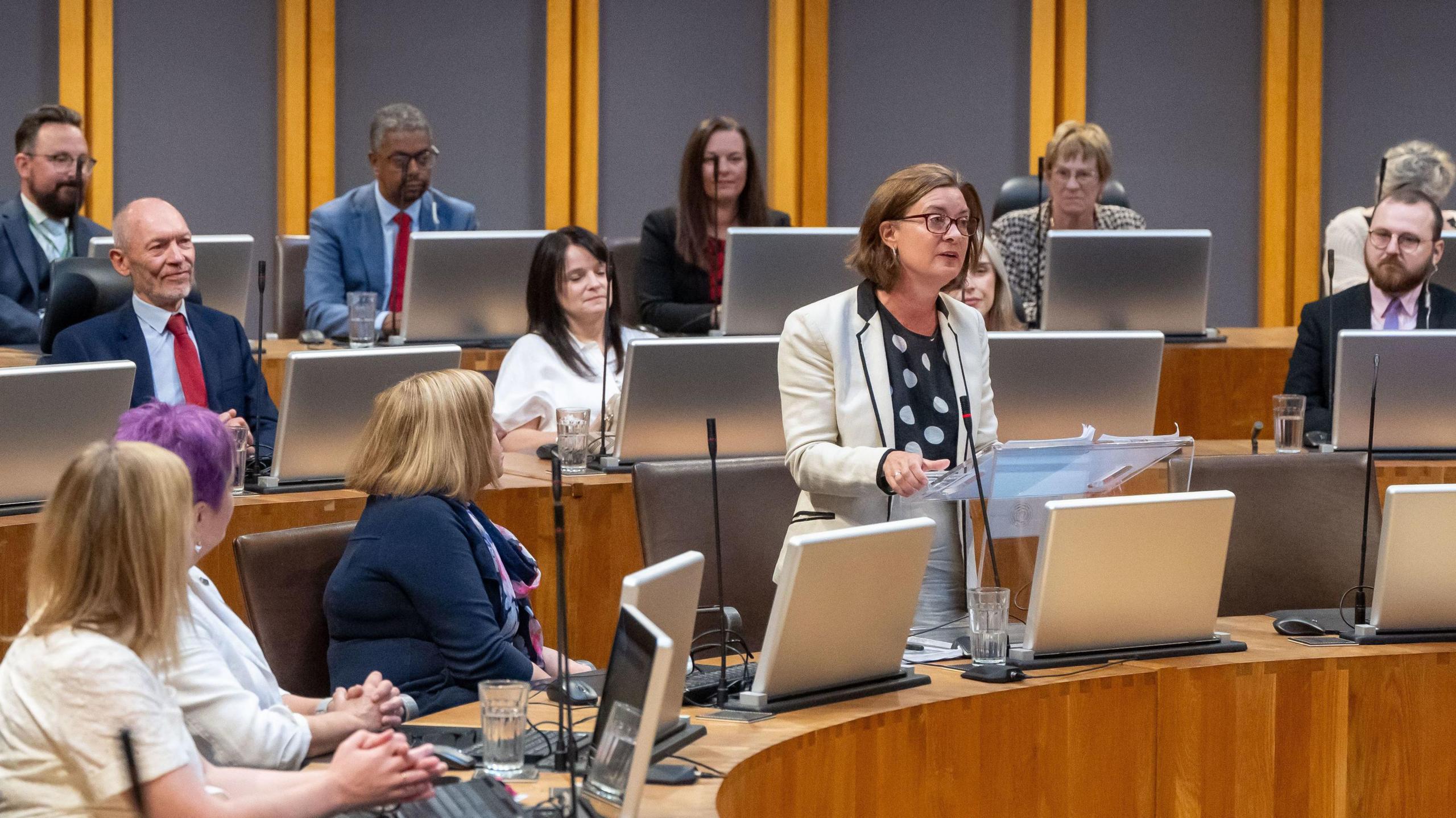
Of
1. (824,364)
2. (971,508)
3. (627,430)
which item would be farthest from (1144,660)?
(627,430)

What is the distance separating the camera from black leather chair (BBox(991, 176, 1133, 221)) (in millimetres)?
5719

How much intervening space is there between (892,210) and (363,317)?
233 cm

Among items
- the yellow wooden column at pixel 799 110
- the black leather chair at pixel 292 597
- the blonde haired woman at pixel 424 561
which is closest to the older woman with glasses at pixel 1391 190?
the yellow wooden column at pixel 799 110

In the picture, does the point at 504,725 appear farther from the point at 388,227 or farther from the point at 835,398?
the point at 388,227

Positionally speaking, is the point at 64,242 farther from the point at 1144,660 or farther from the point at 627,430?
the point at 1144,660

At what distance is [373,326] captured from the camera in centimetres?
489

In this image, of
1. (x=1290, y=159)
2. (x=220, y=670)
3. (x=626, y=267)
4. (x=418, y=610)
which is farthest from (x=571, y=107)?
(x=220, y=670)

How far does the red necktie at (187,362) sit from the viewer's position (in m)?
3.82

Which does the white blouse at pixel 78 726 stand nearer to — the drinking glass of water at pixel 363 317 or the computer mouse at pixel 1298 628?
the computer mouse at pixel 1298 628

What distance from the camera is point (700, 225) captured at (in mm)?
4934

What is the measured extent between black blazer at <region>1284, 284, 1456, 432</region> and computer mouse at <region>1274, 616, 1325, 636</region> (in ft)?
4.54

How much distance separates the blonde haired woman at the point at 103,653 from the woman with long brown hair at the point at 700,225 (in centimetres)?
316

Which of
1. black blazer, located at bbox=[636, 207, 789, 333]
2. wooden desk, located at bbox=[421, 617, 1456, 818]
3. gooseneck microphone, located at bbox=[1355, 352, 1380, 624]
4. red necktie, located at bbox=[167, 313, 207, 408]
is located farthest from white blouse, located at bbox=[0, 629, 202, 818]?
black blazer, located at bbox=[636, 207, 789, 333]

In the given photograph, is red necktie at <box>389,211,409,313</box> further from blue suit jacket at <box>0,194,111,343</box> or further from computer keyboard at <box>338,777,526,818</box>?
computer keyboard at <box>338,777,526,818</box>
